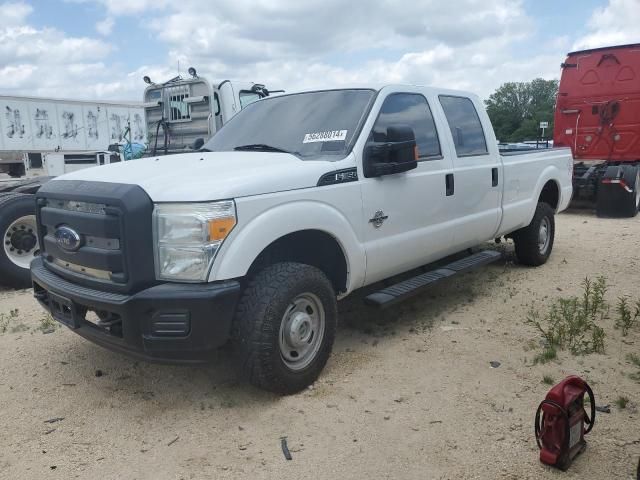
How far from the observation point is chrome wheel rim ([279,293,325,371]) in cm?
345

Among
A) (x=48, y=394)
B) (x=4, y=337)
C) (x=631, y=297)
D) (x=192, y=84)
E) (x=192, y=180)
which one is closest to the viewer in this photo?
(x=192, y=180)

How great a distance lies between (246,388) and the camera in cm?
369

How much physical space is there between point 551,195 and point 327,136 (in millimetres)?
4201

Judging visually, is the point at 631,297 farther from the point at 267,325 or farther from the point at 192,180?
the point at 192,180

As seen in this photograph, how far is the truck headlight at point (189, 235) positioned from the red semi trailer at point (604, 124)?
381 inches

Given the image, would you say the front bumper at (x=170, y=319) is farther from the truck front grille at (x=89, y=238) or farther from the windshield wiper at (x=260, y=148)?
the windshield wiper at (x=260, y=148)

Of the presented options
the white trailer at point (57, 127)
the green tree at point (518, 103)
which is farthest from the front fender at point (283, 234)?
the green tree at point (518, 103)

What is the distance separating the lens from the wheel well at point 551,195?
272 inches

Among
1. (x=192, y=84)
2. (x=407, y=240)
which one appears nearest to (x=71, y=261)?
(x=407, y=240)

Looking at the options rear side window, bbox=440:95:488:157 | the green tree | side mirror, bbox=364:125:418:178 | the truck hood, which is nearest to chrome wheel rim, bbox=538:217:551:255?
rear side window, bbox=440:95:488:157

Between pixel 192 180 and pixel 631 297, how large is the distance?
15.0 ft

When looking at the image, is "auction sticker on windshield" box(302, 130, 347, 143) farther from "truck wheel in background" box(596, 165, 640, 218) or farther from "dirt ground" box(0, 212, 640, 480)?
"truck wheel in background" box(596, 165, 640, 218)

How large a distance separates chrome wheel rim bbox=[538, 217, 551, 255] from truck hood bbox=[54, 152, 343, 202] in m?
3.96

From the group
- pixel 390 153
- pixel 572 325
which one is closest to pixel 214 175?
Answer: pixel 390 153
